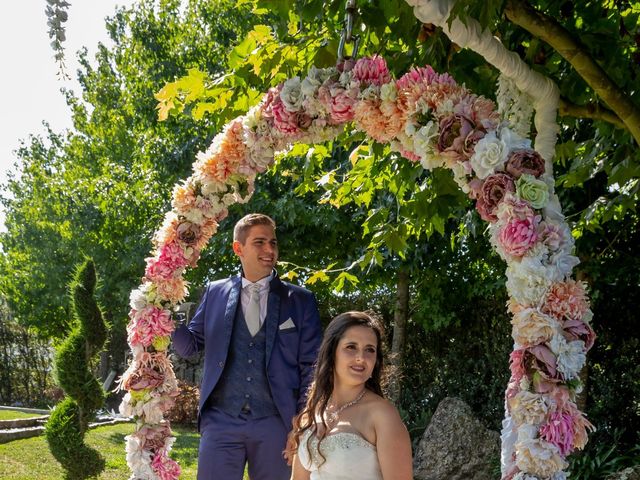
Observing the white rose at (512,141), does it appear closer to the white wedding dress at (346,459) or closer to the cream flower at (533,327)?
the cream flower at (533,327)

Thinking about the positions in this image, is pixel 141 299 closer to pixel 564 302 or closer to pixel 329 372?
pixel 329 372

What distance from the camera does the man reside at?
4.05 meters

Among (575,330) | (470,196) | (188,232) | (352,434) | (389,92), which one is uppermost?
(389,92)

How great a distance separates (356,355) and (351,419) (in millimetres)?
249

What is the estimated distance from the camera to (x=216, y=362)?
13.6 ft

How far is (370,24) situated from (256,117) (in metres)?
0.72

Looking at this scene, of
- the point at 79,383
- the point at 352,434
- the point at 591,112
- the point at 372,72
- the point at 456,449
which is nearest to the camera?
the point at 352,434

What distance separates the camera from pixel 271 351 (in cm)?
409

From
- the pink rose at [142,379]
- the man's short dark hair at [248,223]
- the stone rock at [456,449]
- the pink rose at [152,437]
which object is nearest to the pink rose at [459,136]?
the man's short dark hair at [248,223]

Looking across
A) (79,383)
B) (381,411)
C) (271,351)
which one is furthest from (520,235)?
(79,383)

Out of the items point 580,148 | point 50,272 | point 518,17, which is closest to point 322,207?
point 580,148

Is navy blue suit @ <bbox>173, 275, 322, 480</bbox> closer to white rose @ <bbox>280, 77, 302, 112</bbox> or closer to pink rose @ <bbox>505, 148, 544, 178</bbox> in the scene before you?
white rose @ <bbox>280, 77, 302, 112</bbox>

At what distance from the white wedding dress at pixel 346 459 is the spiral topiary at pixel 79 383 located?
428 centimetres

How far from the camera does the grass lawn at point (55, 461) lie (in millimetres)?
Answer: 9062
